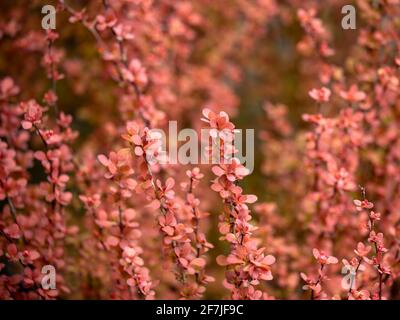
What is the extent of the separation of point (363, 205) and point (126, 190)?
0.91 m

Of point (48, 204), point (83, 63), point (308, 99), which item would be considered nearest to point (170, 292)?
point (48, 204)

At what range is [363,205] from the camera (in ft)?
5.53

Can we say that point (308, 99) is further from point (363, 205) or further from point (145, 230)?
point (363, 205)

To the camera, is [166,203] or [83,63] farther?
[83,63]

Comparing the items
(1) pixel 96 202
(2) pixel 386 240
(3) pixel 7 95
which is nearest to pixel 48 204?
(1) pixel 96 202

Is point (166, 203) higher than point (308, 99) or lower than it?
lower

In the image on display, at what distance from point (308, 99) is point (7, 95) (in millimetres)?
2577

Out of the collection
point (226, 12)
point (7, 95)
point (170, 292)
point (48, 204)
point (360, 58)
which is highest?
point (226, 12)

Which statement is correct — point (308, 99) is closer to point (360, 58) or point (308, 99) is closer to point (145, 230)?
point (360, 58)

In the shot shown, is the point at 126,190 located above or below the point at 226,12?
below

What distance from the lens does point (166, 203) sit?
177 centimetres

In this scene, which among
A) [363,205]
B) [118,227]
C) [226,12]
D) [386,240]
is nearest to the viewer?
[363,205]

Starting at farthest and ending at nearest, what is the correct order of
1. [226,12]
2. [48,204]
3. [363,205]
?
[226,12]
[48,204]
[363,205]
